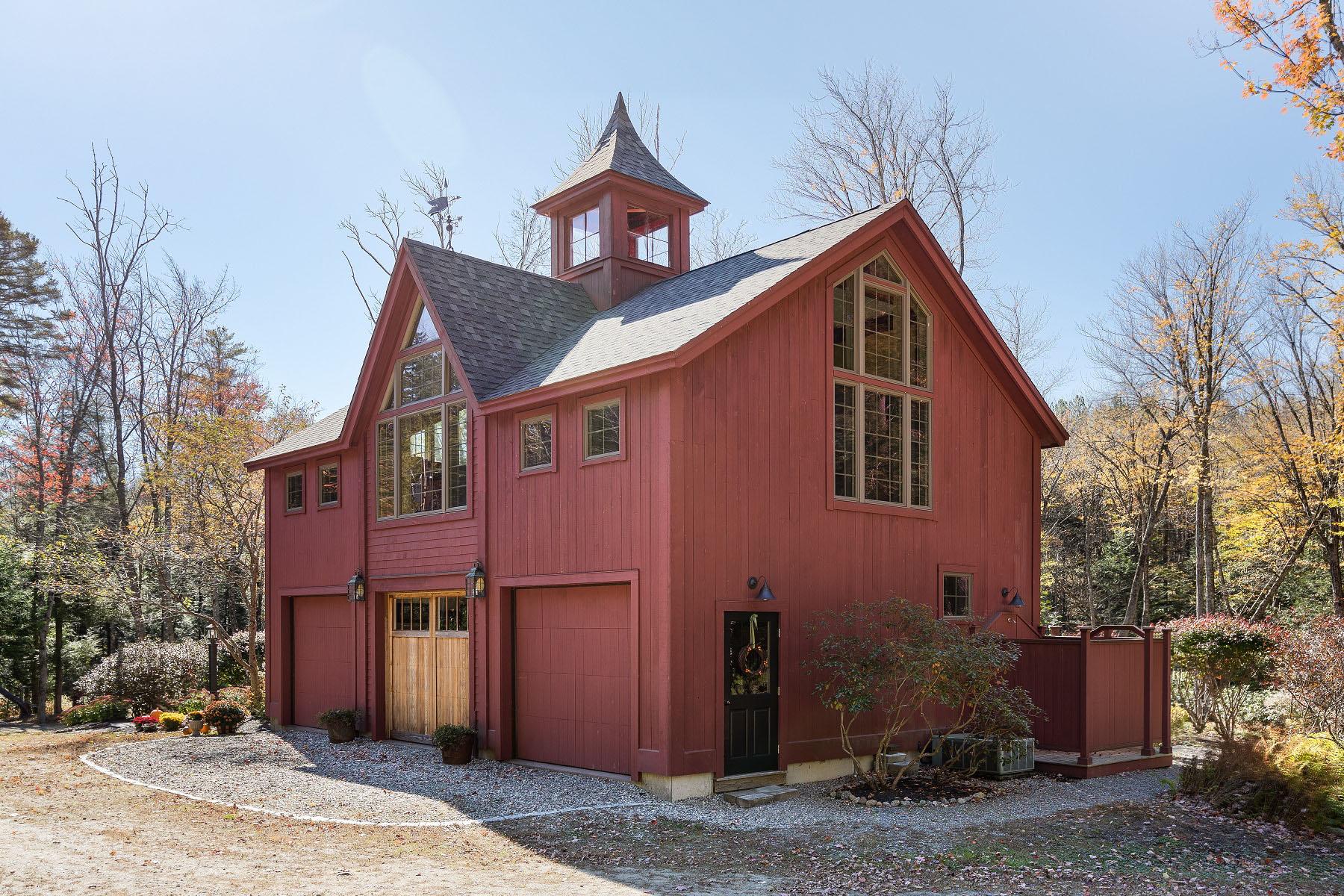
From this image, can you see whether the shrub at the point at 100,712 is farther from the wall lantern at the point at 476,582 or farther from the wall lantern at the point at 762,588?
the wall lantern at the point at 762,588

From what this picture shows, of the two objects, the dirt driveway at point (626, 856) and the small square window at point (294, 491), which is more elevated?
the small square window at point (294, 491)

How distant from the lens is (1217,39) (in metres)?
10.7

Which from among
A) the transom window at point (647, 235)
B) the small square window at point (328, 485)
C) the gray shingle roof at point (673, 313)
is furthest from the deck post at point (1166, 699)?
the small square window at point (328, 485)

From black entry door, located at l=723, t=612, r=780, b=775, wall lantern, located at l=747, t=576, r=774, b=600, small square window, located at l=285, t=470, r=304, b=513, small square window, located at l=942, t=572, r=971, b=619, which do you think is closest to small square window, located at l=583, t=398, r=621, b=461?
wall lantern, located at l=747, t=576, r=774, b=600

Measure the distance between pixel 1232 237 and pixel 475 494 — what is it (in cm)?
1829

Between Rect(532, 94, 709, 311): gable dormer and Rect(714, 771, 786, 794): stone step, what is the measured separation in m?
7.67

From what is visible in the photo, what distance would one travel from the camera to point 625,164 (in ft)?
57.2

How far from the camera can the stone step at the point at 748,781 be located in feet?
37.7

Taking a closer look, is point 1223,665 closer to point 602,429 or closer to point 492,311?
point 602,429

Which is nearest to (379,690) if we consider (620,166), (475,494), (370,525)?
(370,525)

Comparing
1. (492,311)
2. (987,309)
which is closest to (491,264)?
(492,311)

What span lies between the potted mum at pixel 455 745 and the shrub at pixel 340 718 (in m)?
2.88

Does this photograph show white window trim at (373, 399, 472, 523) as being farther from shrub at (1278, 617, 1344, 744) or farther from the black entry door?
shrub at (1278, 617, 1344, 744)

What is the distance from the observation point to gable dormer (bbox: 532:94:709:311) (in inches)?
674
